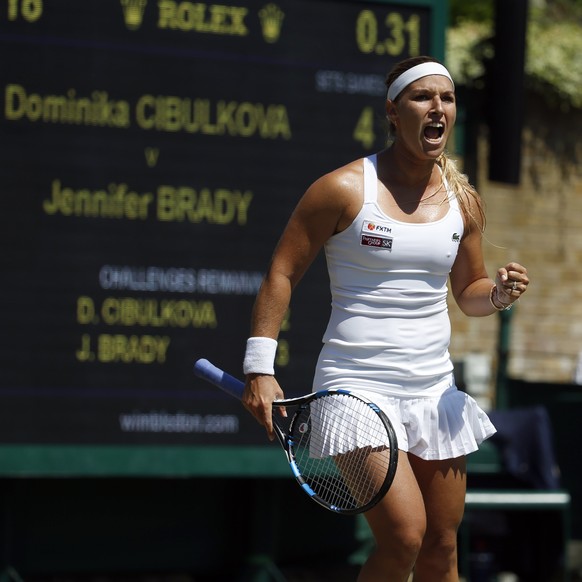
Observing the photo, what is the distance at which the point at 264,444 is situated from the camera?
250 inches

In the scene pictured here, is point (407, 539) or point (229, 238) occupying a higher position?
point (229, 238)

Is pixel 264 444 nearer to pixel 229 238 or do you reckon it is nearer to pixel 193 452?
pixel 193 452

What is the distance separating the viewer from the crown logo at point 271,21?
6344 millimetres

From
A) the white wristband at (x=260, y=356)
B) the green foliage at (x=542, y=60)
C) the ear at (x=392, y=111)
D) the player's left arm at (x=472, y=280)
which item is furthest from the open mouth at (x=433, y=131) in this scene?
the green foliage at (x=542, y=60)

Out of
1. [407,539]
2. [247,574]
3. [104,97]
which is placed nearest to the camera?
[407,539]

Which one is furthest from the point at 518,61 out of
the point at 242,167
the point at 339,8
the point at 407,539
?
the point at 407,539

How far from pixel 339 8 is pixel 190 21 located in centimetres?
69

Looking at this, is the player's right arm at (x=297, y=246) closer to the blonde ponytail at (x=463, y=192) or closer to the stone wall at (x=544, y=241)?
the blonde ponytail at (x=463, y=192)

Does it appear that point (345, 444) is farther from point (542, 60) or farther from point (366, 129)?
point (542, 60)

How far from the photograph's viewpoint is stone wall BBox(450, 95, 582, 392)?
1040cm

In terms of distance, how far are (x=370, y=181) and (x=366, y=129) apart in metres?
2.68

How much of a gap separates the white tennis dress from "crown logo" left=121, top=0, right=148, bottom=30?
2569mm

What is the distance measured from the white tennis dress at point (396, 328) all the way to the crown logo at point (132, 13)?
257 centimetres

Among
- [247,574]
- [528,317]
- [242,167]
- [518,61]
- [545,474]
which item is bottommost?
[247,574]
